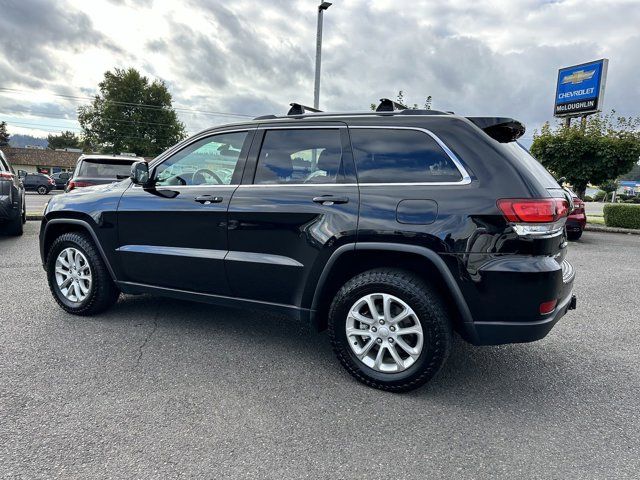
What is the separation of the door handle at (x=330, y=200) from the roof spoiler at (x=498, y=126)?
3.21 feet

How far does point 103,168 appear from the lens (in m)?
9.07

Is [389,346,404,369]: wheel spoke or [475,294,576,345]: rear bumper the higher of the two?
[475,294,576,345]: rear bumper

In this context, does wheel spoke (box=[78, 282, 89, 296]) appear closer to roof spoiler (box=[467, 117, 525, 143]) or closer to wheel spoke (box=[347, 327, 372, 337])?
wheel spoke (box=[347, 327, 372, 337])

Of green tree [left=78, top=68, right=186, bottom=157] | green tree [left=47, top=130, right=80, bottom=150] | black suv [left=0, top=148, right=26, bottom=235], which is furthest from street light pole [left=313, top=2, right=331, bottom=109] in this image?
green tree [left=47, top=130, right=80, bottom=150]

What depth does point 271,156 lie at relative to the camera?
11.0ft

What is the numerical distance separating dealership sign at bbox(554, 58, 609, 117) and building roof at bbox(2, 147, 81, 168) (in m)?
60.8

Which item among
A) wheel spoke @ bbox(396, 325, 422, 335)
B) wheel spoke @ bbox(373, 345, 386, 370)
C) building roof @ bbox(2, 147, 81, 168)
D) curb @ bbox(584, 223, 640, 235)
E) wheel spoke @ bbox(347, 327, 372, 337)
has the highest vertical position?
building roof @ bbox(2, 147, 81, 168)

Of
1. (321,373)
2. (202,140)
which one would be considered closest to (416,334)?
(321,373)

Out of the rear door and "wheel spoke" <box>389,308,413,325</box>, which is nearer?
"wheel spoke" <box>389,308,413,325</box>

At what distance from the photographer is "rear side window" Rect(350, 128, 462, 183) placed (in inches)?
109

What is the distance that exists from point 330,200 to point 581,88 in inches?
852

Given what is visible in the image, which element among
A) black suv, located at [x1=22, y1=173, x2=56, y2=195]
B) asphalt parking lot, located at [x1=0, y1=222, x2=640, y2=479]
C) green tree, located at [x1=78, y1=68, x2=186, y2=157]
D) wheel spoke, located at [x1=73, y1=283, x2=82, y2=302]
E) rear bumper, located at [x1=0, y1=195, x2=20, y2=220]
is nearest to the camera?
asphalt parking lot, located at [x1=0, y1=222, x2=640, y2=479]

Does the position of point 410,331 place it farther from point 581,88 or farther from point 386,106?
point 581,88

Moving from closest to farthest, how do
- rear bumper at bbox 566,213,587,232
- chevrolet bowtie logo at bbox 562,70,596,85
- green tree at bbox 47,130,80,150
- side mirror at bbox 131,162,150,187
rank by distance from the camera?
side mirror at bbox 131,162,150,187
rear bumper at bbox 566,213,587,232
chevrolet bowtie logo at bbox 562,70,596,85
green tree at bbox 47,130,80,150
